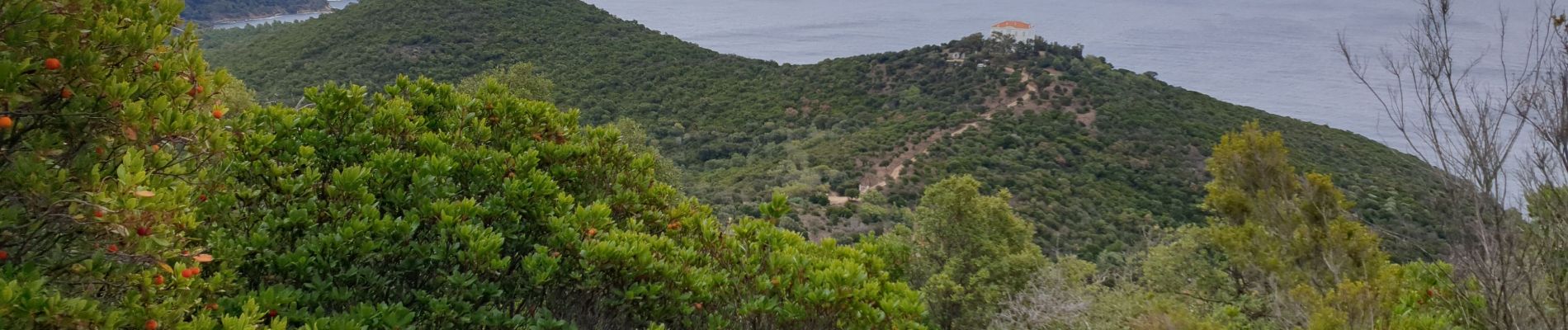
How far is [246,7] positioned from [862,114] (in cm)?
4437

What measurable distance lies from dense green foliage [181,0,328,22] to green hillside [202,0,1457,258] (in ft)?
8.71

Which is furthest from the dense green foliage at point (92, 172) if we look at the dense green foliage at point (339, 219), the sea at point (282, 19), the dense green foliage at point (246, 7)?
the dense green foliage at point (246, 7)

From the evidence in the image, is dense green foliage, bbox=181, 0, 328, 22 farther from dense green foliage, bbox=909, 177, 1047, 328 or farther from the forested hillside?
the forested hillside

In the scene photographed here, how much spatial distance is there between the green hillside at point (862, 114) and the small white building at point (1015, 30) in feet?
8.28

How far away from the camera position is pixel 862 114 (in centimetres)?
3478

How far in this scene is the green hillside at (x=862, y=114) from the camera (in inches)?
917

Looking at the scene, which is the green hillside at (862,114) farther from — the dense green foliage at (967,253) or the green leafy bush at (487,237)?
the green leafy bush at (487,237)

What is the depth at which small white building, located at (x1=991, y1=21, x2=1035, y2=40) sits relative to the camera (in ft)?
138

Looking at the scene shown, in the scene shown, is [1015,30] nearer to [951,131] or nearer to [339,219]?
[951,131]

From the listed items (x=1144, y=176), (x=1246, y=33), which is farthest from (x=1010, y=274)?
(x=1246, y=33)

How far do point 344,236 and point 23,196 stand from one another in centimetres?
129

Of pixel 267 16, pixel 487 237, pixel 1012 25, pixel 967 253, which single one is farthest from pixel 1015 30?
pixel 267 16

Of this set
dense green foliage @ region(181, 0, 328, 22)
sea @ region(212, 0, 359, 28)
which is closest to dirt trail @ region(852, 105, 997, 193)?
sea @ region(212, 0, 359, 28)

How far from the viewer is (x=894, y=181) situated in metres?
25.9
